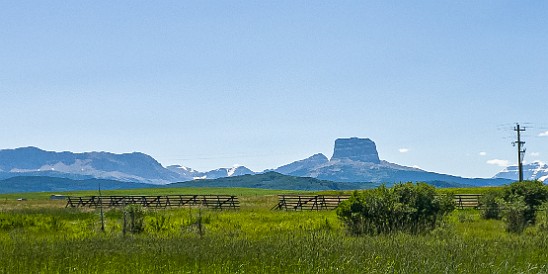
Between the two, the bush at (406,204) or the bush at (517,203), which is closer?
the bush at (406,204)

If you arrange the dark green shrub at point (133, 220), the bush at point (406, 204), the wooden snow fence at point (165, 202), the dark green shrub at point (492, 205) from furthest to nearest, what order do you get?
the wooden snow fence at point (165, 202) → the dark green shrub at point (492, 205) → the dark green shrub at point (133, 220) → the bush at point (406, 204)

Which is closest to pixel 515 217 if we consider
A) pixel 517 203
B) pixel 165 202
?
pixel 517 203

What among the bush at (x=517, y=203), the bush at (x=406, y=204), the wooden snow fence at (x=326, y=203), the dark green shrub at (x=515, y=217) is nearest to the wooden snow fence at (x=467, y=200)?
the wooden snow fence at (x=326, y=203)

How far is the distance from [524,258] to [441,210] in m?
15.5

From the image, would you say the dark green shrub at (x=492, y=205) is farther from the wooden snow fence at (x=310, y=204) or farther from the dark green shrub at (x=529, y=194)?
the wooden snow fence at (x=310, y=204)

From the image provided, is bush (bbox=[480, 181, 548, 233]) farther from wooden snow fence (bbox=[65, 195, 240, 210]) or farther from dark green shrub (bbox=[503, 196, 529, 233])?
wooden snow fence (bbox=[65, 195, 240, 210])

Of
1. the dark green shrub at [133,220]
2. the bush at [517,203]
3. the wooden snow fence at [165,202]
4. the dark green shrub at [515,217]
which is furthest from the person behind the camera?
the wooden snow fence at [165,202]

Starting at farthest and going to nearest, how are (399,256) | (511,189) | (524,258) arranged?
(511,189) → (524,258) → (399,256)

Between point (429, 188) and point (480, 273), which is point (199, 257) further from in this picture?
point (429, 188)

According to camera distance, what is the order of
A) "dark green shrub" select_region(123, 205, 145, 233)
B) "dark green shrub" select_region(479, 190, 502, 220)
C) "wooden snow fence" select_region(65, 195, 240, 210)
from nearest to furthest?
"dark green shrub" select_region(123, 205, 145, 233), "dark green shrub" select_region(479, 190, 502, 220), "wooden snow fence" select_region(65, 195, 240, 210)

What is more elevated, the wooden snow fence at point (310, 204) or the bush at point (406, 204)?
the bush at point (406, 204)

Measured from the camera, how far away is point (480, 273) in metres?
8.34

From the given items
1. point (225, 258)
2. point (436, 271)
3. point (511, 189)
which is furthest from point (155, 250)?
point (511, 189)

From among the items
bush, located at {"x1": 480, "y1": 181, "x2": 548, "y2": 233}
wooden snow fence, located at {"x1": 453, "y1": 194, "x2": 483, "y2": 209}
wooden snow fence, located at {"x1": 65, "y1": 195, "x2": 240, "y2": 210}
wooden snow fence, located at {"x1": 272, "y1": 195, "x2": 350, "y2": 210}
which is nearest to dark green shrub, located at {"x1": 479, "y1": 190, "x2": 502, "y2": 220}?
bush, located at {"x1": 480, "y1": 181, "x2": 548, "y2": 233}
